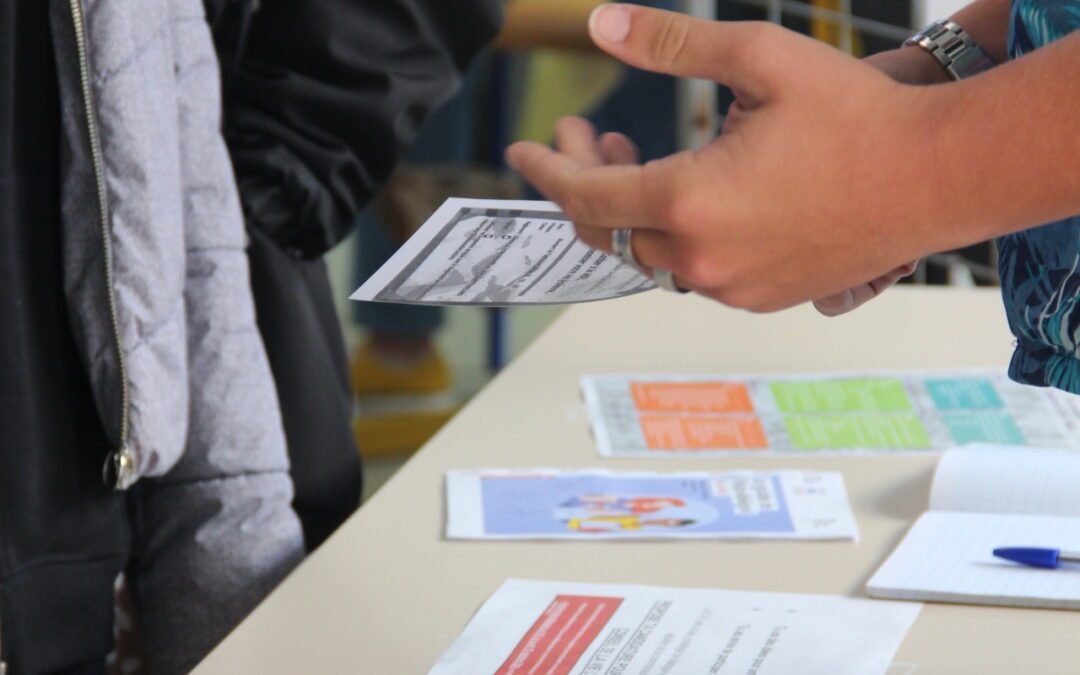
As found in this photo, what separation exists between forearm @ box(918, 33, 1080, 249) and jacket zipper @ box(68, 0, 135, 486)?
0.52 m

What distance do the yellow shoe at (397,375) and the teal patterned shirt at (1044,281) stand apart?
2.39m

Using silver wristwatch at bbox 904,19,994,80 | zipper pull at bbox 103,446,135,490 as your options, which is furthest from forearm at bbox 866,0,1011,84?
zipper pull at bbox 103,446,135,490

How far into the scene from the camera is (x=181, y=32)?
36.2 inches

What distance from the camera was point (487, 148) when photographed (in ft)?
9.55

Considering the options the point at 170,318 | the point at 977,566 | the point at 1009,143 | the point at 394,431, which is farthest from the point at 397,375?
the point at 1009,143

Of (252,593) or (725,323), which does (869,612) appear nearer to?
(252,593)

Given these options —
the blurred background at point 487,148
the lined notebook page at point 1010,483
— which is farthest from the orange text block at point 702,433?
the blurred background at point 487,148

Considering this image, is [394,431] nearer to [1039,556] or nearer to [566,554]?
[566,554]

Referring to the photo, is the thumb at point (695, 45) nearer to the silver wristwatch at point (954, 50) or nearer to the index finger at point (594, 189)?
the index finger at point (594, 189)

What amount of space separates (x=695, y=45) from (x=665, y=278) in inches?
3.5

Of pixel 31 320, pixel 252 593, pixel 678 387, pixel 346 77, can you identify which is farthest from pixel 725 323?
pixel 31 320

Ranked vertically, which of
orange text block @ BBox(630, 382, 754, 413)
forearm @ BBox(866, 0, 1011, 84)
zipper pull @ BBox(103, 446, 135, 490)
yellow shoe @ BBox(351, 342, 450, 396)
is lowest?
yellow shoe @ BBox(351, 342, 450, 396)

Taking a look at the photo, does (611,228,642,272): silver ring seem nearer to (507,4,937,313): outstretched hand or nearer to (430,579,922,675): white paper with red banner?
(507,4,937,313): outstretched hand

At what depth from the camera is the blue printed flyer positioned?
0.89 meters
